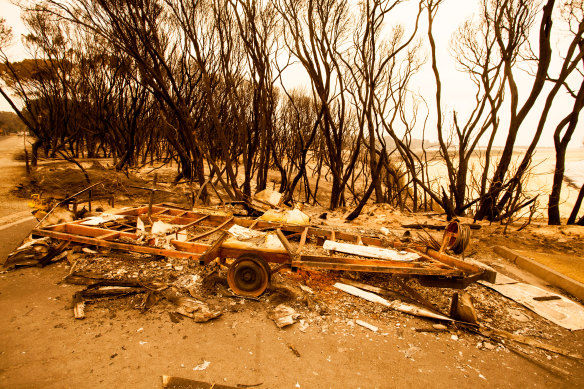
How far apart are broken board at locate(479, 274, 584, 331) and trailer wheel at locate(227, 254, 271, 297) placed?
11.7 feet

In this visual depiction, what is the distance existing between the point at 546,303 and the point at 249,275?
4.26 metres

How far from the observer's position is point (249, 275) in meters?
3.72

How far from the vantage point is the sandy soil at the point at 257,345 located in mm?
2490

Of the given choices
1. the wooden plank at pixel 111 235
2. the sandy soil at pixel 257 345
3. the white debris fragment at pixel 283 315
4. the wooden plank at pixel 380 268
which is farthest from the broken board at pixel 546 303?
the wooden plank at pixel 111 235

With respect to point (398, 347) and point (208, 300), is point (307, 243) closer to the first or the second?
point (208, 300)

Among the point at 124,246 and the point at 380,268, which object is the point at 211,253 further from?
the point at 380,268

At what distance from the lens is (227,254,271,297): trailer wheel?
3.67 meters

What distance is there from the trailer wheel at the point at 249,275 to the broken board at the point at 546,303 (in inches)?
141

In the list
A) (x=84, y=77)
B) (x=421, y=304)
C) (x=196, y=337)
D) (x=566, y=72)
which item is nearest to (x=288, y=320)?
(x=196, y=337)

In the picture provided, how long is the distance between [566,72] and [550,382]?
369 inches

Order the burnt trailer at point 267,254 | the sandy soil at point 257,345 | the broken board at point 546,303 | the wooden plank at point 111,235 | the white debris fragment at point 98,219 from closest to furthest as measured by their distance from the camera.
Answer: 1. the sandy soil at point 257,345
2. the burnt trailer at point 267,254
3. the broken board at point 546,303
4. the wooden plank at point 111,235
5. the white debris fragment at point 98,219

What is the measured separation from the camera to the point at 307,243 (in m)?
5.97

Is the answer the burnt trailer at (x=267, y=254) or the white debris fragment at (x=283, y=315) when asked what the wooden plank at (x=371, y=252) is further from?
the white debris fragment at (x=283, y=315)

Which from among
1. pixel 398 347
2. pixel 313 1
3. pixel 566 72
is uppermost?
pixel 313 1
